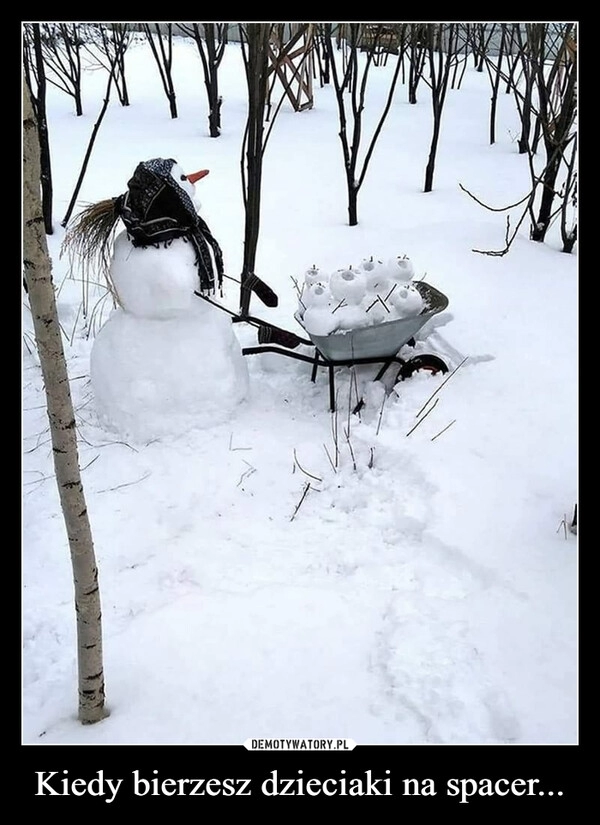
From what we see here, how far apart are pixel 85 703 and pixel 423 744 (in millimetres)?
725

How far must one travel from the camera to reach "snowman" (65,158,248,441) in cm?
242

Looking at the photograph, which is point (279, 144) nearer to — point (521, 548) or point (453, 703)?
point (521, 548)

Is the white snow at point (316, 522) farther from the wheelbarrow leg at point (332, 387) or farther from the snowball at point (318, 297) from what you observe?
the snowball at point (318, 297)

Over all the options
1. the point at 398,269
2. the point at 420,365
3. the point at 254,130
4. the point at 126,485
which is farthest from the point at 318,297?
the point at 254,130

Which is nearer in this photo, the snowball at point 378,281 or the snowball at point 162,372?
the snowball at point 162,372

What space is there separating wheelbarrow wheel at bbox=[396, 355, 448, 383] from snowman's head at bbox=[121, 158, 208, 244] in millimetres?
1007

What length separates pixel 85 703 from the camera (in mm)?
1492

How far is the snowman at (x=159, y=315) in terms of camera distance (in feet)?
7.93

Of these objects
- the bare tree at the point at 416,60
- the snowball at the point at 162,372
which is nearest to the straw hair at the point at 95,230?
the snowball at the point at 162,372

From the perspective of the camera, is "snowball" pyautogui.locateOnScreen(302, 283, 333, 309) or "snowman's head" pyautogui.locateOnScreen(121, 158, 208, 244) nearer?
"snowman's head" pyautogui.locateOnScreen(121, 158, 208, 244)

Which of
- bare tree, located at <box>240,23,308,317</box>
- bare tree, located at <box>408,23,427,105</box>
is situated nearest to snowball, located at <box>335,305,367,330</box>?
bare tree, located at <box>240,23,308,317</box>

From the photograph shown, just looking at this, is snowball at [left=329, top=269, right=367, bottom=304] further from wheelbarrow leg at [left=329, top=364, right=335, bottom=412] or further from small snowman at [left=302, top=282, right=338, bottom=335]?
wheelbarrow leg at [left=329, top=364, right=335, bottom=412]
